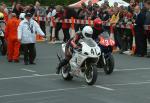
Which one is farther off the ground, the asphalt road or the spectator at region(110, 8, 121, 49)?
the spectator at region(110, 8, 121, 49)

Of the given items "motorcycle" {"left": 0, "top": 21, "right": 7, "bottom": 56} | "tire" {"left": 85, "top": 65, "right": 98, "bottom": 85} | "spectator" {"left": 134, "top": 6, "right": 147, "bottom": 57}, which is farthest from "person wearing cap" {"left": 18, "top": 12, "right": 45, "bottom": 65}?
"tire" {"left": 85, "top": 65, "right": 98, "bottom": 85}

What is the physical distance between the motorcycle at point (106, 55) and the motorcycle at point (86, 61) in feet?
6.91

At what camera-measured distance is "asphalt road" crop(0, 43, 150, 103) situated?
12516 mm

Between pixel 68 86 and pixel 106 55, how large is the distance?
127 inches

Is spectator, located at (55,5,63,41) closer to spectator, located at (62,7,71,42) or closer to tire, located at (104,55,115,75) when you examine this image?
spectator, located at (62,7,71,42)

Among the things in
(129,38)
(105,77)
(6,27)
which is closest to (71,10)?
(129,38)

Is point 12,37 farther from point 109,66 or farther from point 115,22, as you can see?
point 109,66

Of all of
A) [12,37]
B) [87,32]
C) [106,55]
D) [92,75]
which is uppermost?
[87,32]

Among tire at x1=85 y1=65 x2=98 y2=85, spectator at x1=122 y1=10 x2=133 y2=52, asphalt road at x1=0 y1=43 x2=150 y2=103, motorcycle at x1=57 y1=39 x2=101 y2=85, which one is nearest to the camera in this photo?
asphalt road at x1=0 y1=43 x2=150 y2=103

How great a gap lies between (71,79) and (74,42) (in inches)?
45.1

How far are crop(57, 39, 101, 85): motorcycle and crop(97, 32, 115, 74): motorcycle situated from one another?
6.91 ft

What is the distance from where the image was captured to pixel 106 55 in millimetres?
17328

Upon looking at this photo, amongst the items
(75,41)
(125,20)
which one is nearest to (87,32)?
(75,41)

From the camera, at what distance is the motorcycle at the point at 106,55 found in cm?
1694
